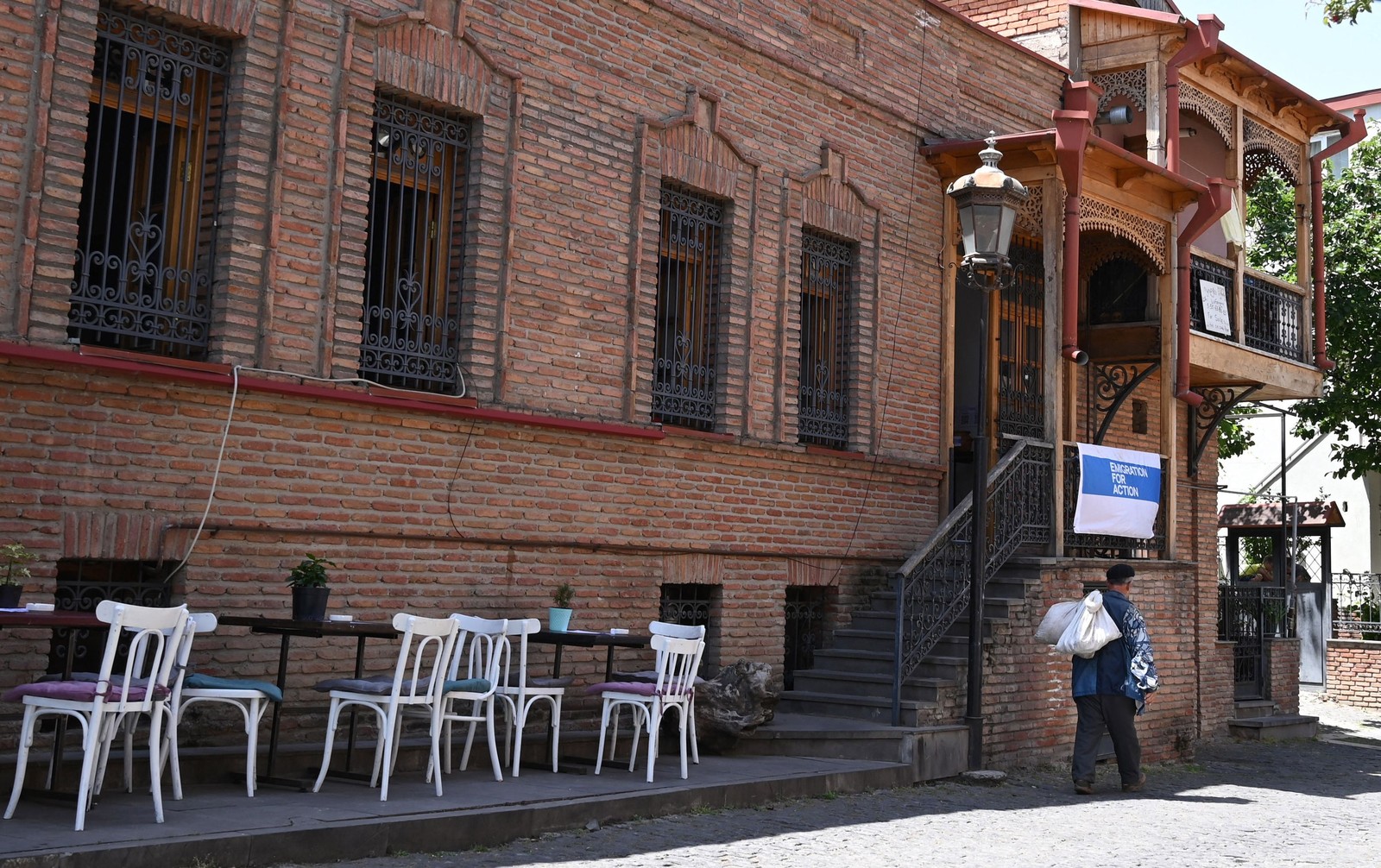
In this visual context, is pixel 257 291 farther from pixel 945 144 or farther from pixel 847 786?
pixel 945 144

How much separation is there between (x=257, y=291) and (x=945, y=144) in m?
7.56

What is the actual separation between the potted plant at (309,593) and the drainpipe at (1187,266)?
971 cm

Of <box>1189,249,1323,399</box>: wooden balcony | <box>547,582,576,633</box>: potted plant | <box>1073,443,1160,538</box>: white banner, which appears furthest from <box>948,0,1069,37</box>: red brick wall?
<box>547,582,576,633</box>: potted plant

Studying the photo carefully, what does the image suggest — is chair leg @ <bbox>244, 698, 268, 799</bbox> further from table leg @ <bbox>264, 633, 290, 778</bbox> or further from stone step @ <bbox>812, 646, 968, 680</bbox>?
stone step @ <bbox>812, 646, 968, 680</bbox>

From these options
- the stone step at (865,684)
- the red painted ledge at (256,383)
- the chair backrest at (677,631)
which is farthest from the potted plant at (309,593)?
the stone step at (865,684)

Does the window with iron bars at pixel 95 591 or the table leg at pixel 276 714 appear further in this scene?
the window with iron bars at pixel 95 591

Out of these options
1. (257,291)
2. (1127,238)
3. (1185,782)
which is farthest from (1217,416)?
(257,291)

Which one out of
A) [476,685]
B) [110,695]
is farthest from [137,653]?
[476,685]

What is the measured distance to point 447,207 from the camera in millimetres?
9961

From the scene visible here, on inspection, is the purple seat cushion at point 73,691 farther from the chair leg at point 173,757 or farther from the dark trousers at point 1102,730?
the dark trousers at point 1102,730

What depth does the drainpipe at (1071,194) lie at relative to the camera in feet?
42.6

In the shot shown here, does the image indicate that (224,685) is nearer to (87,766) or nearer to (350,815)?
(350,815)

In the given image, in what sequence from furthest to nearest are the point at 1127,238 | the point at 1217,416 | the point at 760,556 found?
1. the point at 1217,416
2. the point at 1127,238
3. the point at 760,556

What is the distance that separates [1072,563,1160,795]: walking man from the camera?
10.7 metres
